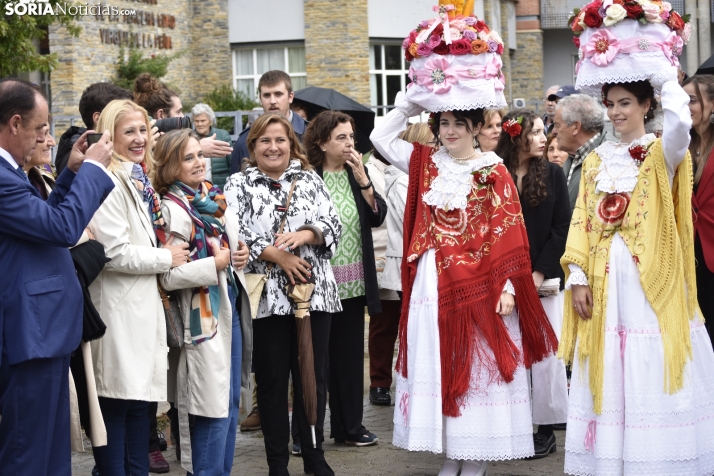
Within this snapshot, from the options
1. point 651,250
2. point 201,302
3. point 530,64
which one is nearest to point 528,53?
point 530,64

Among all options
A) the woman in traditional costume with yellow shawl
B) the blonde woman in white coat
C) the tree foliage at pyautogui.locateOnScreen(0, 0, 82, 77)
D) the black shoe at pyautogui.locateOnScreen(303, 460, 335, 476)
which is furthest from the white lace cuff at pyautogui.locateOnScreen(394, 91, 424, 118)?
the tree foliage at pyautogui.locateOnScreen(0, 0, 82, 77)

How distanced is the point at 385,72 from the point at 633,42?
2477 cm

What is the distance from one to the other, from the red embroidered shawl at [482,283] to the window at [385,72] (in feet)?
78.4

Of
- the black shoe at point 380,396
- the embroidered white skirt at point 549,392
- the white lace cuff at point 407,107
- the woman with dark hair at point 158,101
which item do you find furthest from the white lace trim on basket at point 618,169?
the woman with dark hair at point 158,101

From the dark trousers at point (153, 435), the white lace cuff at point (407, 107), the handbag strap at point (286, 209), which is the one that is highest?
the white lace cuff at point (407, 107)

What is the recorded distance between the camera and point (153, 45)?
88.2 feet

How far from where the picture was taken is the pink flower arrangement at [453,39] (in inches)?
217

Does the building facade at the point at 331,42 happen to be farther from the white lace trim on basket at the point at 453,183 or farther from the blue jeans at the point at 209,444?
the blue jeans at the point at 209,444

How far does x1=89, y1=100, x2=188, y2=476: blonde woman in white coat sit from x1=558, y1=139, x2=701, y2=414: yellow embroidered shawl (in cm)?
211

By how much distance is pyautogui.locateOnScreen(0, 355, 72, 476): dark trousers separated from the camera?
4.07 meters

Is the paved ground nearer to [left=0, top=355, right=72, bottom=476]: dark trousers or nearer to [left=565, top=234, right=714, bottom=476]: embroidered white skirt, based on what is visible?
[left=565, top=234, right=714, bottom=476]: embroidered white skirt

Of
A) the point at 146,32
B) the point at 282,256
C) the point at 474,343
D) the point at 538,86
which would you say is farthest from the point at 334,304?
the point at 538,86

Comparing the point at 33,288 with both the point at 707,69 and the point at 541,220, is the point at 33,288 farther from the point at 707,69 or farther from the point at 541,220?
the point at 707,69

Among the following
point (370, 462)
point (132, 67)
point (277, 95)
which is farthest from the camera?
point (132, 67)
